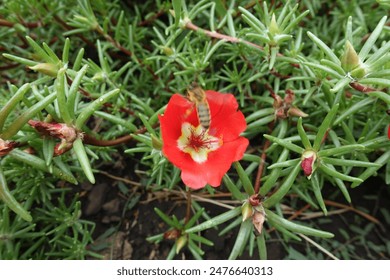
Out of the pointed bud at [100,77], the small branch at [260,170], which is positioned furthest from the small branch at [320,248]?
the pointed bud at [100,77]

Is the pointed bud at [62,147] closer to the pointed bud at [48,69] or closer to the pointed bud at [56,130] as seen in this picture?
the pointed bud at [56,130]

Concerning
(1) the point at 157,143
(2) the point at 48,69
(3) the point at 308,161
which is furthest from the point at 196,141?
(2) the point at 48,69

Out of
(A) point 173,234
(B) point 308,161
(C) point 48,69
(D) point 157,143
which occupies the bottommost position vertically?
(A) point 173,234

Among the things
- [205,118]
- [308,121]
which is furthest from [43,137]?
[308,121]

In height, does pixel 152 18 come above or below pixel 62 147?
above

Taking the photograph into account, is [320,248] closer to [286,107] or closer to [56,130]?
[286,107]

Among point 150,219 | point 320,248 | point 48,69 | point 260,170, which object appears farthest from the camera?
point 150,219
